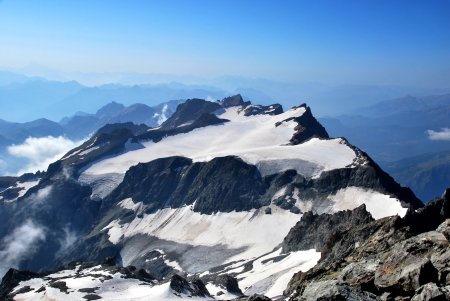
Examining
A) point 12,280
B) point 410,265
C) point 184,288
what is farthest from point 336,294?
point 12,280

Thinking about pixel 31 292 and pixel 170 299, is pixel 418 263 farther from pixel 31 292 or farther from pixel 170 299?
pixel 31 292

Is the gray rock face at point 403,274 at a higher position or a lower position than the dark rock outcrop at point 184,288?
higher

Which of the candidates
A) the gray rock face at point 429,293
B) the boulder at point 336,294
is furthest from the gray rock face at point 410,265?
the boulder at point 336,294

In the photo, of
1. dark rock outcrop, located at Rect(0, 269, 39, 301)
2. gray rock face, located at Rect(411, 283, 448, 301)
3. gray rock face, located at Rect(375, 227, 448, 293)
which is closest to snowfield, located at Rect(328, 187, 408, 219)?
dark rock outcrop, located at Rect(0, 269, 39, 301)

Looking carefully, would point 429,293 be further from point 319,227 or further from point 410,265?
point 319,227

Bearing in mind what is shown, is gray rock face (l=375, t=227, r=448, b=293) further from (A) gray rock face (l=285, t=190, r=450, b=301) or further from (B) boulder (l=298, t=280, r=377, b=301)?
(B) boulder (l=298, t=280, r=377, b=301)

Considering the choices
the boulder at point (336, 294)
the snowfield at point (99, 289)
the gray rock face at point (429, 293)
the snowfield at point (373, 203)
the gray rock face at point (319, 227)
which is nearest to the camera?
the gray rock face at point (429, 293)

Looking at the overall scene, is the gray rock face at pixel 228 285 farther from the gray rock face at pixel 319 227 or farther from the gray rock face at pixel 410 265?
the gray rock face at pixel 410 265

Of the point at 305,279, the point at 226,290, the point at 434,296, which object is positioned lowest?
the point at 226,290

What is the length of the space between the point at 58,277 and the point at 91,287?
22923mm

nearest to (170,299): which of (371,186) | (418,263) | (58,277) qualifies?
(58,277)

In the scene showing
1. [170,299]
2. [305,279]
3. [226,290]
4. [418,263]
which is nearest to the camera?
[418,263]

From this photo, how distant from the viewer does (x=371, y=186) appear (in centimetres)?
19562

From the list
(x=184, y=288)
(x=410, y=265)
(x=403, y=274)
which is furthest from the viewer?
(x=184, y=288)
